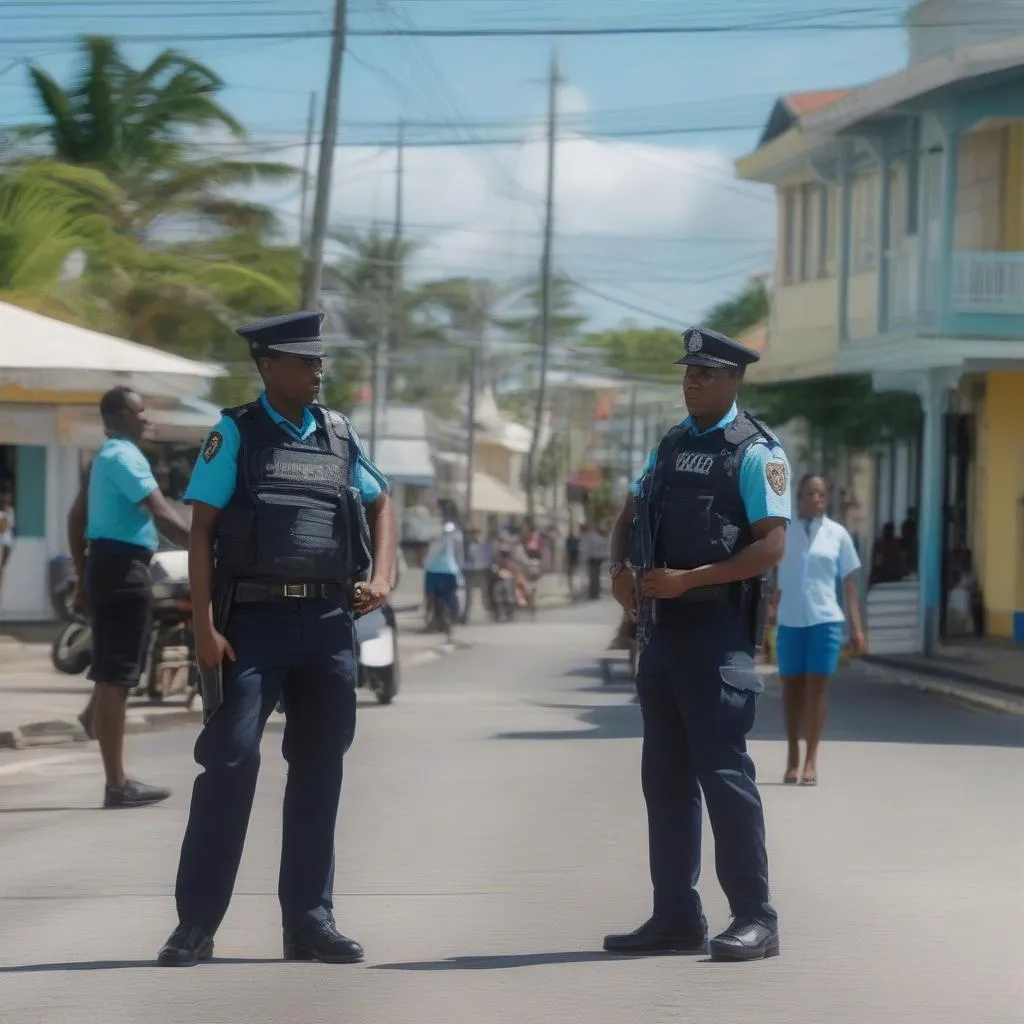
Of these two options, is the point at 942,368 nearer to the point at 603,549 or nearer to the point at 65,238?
the point at 65,238

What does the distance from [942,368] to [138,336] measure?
13.6 meters

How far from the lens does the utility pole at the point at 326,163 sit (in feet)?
83.4

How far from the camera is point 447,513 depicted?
33.1 meters

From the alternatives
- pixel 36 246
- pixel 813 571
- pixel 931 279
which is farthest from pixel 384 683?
pixel 36 246

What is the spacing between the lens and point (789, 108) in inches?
1369

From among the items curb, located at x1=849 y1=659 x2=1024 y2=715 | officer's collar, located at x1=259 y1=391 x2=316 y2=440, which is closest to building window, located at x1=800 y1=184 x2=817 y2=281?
curb, located at x1=849 y1=659 x2=1024 y2=715

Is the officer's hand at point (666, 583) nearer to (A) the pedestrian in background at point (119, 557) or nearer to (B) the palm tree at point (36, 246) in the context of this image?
(A) the pedestrian in background at point (119, 557)

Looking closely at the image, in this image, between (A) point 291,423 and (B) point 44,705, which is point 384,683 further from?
(A) point 291,423

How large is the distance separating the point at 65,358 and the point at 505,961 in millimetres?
8739

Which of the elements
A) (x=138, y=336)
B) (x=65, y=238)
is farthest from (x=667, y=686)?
(x=138, y=336)

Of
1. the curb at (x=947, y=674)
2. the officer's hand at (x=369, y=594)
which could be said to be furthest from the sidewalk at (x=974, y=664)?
the officer's hand at (x=369, y=594)

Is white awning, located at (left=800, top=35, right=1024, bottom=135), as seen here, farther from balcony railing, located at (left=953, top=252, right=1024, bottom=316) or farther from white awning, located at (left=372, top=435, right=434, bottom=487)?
white awning, located at (left=372, top=435, right=434, bottom=487)

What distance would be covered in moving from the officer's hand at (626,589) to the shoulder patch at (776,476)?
555 millimetres

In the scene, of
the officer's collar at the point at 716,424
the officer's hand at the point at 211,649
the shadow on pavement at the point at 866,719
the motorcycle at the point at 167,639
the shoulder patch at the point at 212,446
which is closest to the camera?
the officer's hand at the point at 211,649
